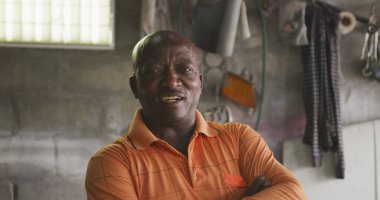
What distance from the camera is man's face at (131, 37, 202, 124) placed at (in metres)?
1.50

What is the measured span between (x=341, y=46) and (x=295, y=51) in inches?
12.5

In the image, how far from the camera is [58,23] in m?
2.87

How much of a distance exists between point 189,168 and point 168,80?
278mm

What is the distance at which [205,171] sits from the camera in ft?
4.88

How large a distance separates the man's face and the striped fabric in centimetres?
167

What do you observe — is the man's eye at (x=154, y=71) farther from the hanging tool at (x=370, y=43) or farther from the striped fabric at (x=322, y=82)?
the hanging tool at (x=370, y=43)

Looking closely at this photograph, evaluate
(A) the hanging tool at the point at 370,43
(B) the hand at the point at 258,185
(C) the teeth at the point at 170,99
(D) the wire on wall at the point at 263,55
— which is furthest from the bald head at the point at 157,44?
(A) the hanging tool at the point at 370,43

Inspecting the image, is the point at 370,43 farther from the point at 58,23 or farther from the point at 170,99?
the point at 170,99

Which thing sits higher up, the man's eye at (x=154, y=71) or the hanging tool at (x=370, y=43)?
the hanging tool at (x=370, y=43)

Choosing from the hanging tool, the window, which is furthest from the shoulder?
the hanging tool

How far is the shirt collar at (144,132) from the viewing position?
59.6 inches

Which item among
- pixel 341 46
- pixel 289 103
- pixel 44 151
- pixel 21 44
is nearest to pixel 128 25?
pixel 21 44

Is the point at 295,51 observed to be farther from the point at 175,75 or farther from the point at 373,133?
the point at 175,75

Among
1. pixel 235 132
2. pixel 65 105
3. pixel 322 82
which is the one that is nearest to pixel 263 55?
pixel 322 82
